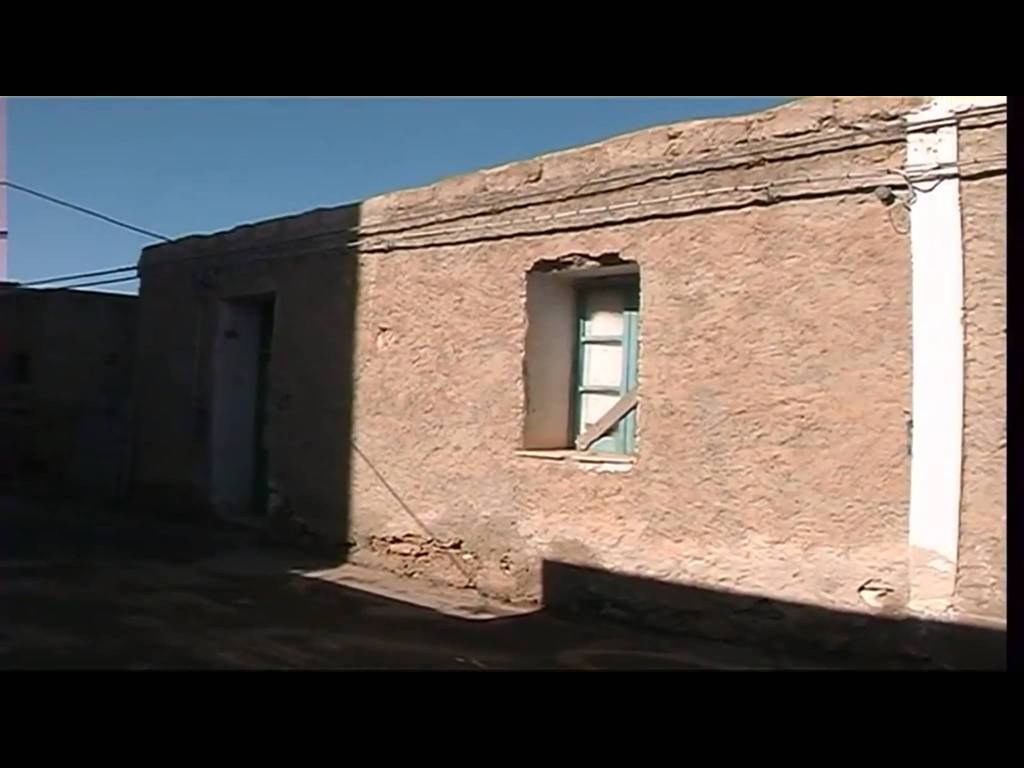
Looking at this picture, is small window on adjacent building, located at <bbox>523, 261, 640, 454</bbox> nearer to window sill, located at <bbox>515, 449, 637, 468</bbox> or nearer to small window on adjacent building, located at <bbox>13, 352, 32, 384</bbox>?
window sill, located at <bbox>515, 449, 637, 468</bbox>

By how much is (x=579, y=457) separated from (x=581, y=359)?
820 mm

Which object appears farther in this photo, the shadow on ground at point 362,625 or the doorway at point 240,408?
the doorway at point 240,408

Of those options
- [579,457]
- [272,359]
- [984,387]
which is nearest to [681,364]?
[579,457]

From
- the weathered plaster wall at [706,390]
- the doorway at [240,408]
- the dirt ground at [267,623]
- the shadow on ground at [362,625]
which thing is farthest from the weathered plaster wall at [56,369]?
the weathered plaster wall at [706,390]

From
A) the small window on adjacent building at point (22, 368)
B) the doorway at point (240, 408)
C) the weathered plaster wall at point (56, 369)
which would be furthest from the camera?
the small window on adjacent building at point (22, 368)

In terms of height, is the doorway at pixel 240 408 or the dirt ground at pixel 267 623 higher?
the doorway at pixel 240 408

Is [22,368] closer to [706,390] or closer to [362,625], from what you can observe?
[362,625]

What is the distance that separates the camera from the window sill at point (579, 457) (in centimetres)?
656

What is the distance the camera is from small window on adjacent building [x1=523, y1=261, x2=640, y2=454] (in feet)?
22.8

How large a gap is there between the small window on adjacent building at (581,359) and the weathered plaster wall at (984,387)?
224cm

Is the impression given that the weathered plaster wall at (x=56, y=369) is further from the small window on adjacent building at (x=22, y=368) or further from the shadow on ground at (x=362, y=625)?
the shadow on ground at (x=362, y=625)

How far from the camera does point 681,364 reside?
20.2 feet
